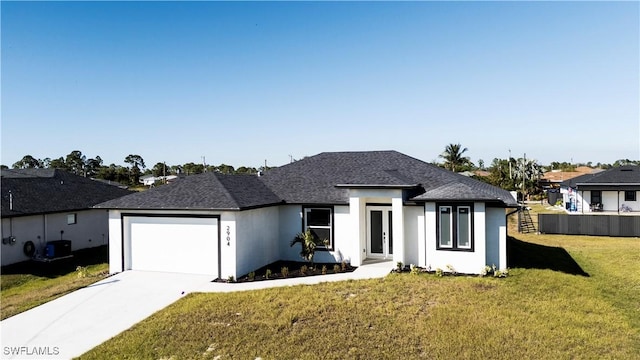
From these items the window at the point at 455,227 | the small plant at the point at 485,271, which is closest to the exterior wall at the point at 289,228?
the window at the point at 455,227

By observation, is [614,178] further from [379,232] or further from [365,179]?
[365,179]

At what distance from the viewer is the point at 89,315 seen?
1005 centimetres

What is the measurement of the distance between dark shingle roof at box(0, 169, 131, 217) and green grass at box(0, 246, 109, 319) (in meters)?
2.63

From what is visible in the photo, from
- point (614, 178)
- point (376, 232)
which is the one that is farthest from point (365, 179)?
point (614, 178)

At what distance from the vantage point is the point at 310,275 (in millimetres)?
13258

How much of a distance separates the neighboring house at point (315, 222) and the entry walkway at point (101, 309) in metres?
0.88

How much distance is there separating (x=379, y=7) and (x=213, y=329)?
14.5 m

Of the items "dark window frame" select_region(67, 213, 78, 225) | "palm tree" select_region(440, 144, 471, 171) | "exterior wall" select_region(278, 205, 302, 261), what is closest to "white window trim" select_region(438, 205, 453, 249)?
"exterior wall" select_region(278, 205, 302, 261)

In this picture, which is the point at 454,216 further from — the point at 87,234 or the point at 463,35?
the point at 87,234

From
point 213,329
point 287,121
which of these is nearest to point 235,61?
point 287,121

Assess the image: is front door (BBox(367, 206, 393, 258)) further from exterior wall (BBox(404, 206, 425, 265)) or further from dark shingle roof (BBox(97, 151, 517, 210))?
dark shingle roof (BBox(97, 151, 517, 210))

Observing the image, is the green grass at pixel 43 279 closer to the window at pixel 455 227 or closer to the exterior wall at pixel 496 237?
the window at pixel 455 227

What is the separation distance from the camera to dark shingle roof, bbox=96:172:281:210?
43.9ft

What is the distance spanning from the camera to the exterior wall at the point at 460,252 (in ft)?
41.5
